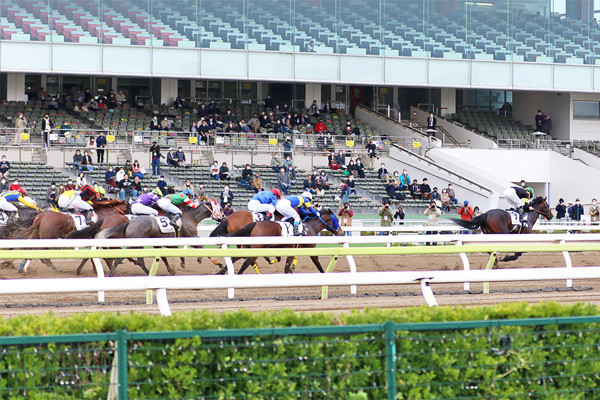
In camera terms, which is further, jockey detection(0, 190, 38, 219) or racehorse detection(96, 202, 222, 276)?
jockey detection(0, 190, 38, 219)

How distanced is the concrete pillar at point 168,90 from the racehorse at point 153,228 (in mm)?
16419

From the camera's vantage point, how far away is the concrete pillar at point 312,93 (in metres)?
31.3

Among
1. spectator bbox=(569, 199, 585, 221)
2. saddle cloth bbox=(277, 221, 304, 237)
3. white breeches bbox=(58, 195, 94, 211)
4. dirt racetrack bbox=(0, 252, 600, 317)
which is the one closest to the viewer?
dirt racetrack bbox=(0, 252, 600, 317)

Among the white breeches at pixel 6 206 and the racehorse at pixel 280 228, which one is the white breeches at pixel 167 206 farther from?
the white breeches at pixel 6 206

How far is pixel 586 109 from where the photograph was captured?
108 ft

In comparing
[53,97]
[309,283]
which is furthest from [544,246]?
[53,97]

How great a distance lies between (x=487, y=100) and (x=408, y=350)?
30.9 metres

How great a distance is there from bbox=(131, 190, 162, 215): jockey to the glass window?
76.9 ft

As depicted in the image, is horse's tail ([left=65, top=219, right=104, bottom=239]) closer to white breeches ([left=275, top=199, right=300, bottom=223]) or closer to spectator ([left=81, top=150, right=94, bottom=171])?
white breeches ([left=275, top=199, right=300, bottom=223])

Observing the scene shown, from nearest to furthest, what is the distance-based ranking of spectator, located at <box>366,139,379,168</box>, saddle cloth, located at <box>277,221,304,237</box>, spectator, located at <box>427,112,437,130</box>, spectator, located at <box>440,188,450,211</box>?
1. saddle cloth, located at <box>277,221,304,237</box>
2. spectator, located at <box>440,188,450,211</box>
3. spectator, located at <box>366,139,379,168</box>
4. spectator, located at <box>427,112,437,130</box>

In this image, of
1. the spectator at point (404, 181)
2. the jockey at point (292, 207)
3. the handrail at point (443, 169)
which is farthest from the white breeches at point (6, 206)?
the handrail at point (443, 169)

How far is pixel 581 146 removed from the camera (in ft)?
99.3

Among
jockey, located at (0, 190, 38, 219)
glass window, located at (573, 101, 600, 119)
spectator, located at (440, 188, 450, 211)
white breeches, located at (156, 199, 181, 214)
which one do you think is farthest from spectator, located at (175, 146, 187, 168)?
glass window, located at (573, 101, 600, 119)

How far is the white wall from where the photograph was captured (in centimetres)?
3272
